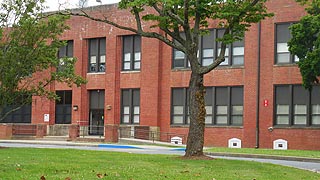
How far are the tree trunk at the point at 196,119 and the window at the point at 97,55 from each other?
2547cm

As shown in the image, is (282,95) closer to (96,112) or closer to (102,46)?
(102,46)

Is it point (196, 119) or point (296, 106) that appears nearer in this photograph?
point (196, 119)

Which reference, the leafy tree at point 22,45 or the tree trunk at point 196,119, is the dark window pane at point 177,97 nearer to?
the leafy tree at point 22,45

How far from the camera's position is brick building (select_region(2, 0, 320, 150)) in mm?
37406

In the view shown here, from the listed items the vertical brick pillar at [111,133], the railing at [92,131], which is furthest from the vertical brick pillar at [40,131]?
the vertical brick pillar at [111,133]

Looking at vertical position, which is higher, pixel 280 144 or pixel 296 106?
pixel 296 106

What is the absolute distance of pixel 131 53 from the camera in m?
44.3

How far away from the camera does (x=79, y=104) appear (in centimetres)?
4638

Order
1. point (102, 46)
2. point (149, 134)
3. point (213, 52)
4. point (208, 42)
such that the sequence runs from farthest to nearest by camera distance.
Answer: point (102, 46) < point (149, 134) < point (208, 42) < point (213, 52)

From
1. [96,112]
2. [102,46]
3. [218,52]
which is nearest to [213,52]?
[218,52]

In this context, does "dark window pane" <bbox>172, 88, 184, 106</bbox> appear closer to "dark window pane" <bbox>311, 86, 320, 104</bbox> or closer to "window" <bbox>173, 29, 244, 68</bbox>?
"window" <bbox>173, 29, 244, 68</bbox>

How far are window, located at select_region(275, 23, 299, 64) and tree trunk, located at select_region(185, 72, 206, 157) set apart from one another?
1800 cm

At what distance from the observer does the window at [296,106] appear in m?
36.4

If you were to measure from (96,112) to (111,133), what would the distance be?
19.3 feet
